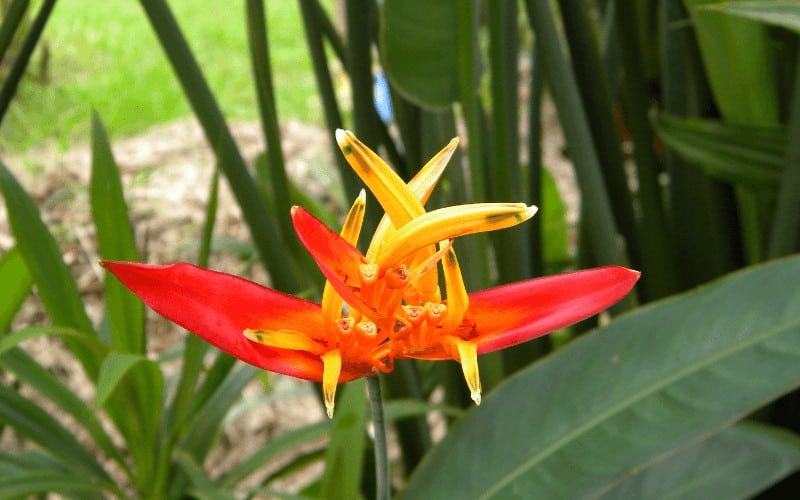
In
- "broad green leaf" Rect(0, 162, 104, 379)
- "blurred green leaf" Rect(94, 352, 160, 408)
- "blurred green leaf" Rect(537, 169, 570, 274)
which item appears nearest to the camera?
"blurred green leaf" Rect(94, 352, 160, 408)

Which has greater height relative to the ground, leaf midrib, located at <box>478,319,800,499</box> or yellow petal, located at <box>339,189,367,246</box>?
yellow petal, located at <box>339,189,367,246</box>

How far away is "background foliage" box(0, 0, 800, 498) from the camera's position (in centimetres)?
49

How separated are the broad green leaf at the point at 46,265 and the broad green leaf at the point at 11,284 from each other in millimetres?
49

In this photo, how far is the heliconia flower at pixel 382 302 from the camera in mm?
269

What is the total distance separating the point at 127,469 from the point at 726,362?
0.38 meters

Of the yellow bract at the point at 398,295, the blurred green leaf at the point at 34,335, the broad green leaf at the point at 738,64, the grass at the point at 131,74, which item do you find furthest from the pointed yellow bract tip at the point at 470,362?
the grass at the point at 131,74

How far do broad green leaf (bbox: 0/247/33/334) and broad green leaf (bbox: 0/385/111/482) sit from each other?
0.07 m

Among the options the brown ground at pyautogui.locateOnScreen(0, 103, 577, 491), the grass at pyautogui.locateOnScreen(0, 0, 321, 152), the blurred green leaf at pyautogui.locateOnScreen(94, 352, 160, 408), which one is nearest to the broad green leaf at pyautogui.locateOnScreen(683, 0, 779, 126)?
the blurred green leaf at pyautogui.locateOnScreen(94, 352, 160, 408)

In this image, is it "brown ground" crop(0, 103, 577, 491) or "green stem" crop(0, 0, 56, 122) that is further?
"brown ground" crop(0, 103, 577, 491)

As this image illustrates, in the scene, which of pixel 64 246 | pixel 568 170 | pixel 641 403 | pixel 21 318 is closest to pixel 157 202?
pixel 64 246

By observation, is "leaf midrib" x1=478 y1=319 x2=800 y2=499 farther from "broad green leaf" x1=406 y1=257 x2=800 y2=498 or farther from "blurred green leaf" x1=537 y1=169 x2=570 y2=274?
"blurred green leaf" x1=537 y1=169 x2=570 y2=274

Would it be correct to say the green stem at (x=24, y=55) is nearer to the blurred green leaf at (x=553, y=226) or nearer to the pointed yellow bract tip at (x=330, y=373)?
the pointed yellow bract tip at (x=330, y=373)

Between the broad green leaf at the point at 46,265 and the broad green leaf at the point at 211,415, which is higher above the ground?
the broad green leaf at the point at 46,265

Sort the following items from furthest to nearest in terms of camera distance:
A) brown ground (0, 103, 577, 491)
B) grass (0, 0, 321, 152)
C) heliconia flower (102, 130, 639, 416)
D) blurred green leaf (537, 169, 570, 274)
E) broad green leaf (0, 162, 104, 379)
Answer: grass (0, 0, 321, 152)
brown ground (0, 103, 577, 491)
blurred green leaf (537, 169, 570, 274)
broad green leaf (0, 162, 104, 379)
heliconia flower (102, 130, 639, 416)
